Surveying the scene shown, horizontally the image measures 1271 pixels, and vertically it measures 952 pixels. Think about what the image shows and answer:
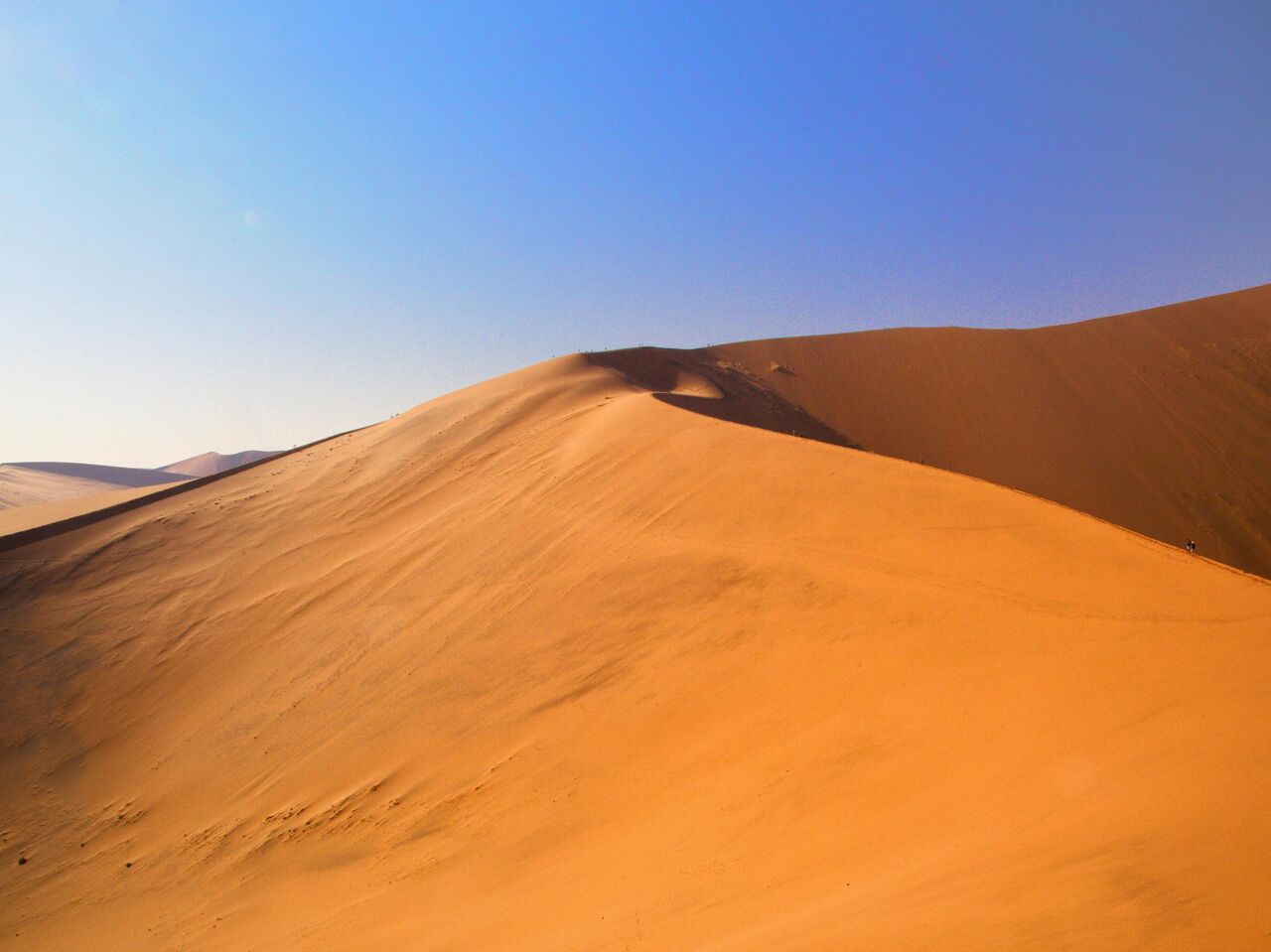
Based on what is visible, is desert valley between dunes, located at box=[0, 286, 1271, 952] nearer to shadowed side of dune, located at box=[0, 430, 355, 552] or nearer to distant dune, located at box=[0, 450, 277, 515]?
shadowed side of dune, located at box=[0, 430, 355, 552]

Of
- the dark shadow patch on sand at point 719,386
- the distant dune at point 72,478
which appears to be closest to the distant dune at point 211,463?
the distant dune at point 72,478

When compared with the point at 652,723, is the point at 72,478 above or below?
above

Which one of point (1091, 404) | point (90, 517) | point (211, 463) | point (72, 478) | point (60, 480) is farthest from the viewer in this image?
point (211, 463)

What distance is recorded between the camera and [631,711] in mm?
7848

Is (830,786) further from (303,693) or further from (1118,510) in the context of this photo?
(1118,510)

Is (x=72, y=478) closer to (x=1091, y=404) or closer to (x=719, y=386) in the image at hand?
(x=719, y=386)

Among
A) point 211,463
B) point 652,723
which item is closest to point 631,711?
point 652,723

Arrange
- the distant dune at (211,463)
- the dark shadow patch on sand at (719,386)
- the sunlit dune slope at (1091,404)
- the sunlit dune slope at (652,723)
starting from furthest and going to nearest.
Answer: the distant dune at (211,463)
the dark shadow patch on sand at (719,386)
the sunlit dune slope at (1091,404)
the sunlit dune slope at (652,723)

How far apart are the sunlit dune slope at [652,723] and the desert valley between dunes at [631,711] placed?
0.12ft

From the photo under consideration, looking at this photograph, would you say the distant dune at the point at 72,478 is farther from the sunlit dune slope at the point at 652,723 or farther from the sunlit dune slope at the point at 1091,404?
the sunlit dune slope at the point at 652,723

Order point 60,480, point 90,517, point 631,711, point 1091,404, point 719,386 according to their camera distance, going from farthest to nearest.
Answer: point 60,480
point 719,386
point 1091,404
point 90,517
point 631,711

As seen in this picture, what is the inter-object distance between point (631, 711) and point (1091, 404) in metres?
22.7

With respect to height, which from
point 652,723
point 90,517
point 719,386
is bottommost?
point 652,723

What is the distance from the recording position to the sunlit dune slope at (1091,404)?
2073 centimetres
